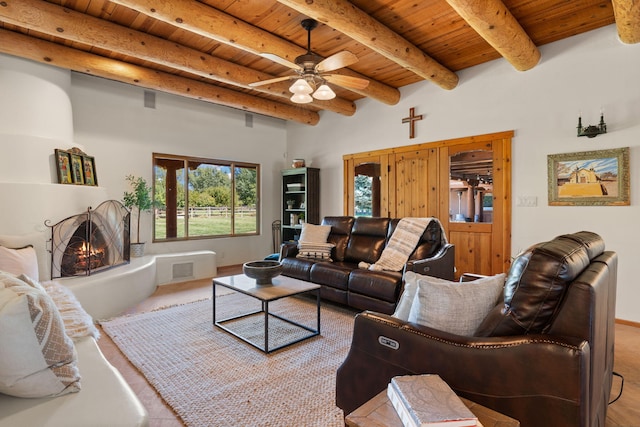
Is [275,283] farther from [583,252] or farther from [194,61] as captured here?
[194,61]

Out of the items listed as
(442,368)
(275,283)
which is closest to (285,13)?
(275,283)

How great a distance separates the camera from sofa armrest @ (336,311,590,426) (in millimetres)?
1042

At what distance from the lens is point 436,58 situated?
411cm

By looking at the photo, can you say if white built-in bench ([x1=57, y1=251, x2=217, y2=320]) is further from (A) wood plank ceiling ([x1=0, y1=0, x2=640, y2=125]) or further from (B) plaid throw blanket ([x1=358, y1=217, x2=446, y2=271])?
(B) plaid throw blanket ([x1=358, y1=217, x2=446, y2=271])

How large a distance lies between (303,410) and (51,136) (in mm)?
3884

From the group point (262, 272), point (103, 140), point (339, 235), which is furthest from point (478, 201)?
point (103, 140)

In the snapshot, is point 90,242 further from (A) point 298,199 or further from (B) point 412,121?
(B) point 412,121

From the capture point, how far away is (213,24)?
9.82 ft

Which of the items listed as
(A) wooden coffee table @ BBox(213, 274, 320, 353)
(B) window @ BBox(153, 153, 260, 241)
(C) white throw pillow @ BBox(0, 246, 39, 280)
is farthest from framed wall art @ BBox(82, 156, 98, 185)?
(A) wooden coffee table @ BBox(213, 274, 320, 353)

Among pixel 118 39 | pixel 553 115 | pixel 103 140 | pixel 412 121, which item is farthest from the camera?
pixel 412 121

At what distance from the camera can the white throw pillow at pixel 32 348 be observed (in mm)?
1072

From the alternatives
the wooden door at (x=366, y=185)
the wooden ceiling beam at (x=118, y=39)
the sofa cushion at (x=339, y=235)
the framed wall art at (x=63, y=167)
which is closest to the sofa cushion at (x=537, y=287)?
the sofa cushion at (x=339, y=235)

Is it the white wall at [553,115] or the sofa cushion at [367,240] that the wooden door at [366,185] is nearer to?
the white wall at [553,115]

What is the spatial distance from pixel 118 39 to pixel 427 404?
12.9ft
